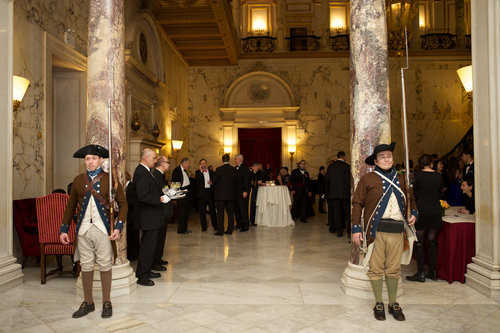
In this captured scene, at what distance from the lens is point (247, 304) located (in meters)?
4.24

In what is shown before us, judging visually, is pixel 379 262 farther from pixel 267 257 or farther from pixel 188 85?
pixel 188 85

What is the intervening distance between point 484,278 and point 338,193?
3.99 metres

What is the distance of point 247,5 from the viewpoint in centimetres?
1617

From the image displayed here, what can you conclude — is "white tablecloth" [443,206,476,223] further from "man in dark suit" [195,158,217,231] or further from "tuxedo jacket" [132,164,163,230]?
"man in dark suit" [195,158,217,231]

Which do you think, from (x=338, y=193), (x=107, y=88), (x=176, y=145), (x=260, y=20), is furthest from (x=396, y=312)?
(x=260, y=20)

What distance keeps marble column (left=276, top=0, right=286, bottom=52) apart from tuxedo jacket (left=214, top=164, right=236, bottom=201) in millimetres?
9069

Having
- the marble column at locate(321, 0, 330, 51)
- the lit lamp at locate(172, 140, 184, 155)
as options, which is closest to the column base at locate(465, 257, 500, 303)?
the lit lamp at locate(172, 140, 184, 155)

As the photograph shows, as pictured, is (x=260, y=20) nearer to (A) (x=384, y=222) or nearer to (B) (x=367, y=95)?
(B) (x=367, y=95)

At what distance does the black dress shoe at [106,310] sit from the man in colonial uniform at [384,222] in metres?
2.47

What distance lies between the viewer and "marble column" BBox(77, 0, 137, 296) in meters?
4.62

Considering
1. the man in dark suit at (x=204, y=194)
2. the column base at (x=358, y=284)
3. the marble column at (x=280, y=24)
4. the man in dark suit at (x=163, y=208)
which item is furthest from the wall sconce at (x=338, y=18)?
the column base at (x=358, y=284)

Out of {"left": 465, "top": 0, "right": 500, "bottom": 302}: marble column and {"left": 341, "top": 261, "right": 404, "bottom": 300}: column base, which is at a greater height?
{"left": 465, "top": 0, "right": 500, "bottom": 302}: marble column

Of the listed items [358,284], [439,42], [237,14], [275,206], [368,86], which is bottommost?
[358,284]

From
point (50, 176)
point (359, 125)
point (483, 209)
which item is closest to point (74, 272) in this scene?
point (50, 176)
